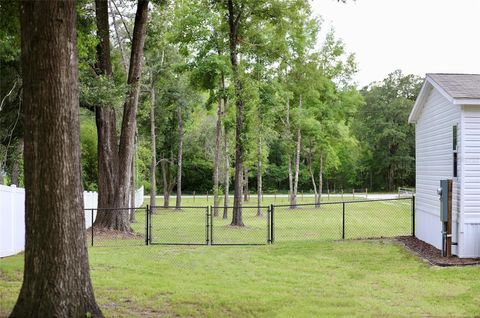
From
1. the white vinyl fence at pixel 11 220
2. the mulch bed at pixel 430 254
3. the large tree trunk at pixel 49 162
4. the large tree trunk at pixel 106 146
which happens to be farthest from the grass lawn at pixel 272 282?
the large tree trunk at pixel 106 146

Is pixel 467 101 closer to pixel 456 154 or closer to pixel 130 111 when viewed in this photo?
pixel 456 154

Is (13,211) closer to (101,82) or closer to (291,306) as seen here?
(101,82)

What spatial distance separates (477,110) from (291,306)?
23.7ft

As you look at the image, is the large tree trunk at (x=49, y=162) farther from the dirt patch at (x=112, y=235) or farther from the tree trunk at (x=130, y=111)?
the tree trunk at (x=130, y=111)

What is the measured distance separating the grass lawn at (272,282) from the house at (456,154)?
4.10 ft

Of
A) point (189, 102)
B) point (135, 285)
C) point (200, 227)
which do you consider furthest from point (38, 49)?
point (189, 102)

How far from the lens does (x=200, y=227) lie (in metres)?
22.8

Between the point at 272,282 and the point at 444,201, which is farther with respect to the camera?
the point at 444,201

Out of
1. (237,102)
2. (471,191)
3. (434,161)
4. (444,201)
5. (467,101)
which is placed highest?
(237,102)

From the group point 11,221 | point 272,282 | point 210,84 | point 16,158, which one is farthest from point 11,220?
point 210,84

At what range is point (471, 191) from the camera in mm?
12344

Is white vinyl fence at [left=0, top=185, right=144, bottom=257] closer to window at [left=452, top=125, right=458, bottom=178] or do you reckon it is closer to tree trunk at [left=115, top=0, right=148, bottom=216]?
tree trunk at [left=115, top=0, right=148, bottom=216]

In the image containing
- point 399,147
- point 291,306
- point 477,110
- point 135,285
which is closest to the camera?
point 291,306

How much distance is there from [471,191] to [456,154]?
36.6 inches
